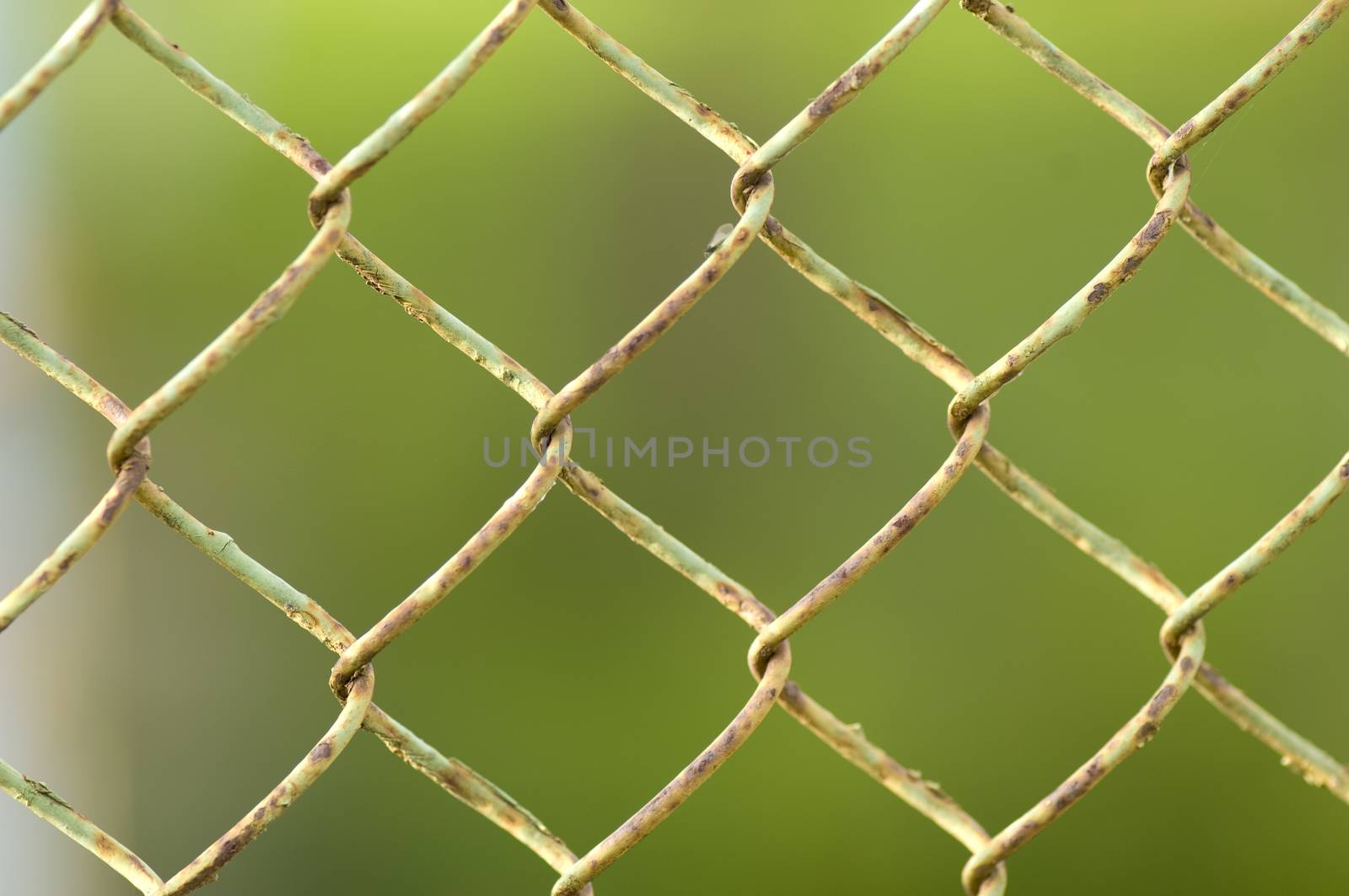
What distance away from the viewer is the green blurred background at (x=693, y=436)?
216 cm

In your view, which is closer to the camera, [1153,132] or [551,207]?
[1153,132]

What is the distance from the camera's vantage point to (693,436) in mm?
2256

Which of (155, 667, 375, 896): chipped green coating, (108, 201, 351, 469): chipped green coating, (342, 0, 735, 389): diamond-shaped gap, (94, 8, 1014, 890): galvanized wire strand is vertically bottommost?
(155, 667, 375, 896): chipped green coating

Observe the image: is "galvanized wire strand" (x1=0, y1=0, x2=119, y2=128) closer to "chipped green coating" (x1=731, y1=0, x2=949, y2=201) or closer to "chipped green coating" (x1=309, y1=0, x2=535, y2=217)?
"chipped green coating" (x1=309, y1=0, x2=535, y2=217)

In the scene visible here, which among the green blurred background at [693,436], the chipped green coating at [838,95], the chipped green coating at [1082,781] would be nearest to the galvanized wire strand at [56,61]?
the chipped green coating at [838,95]

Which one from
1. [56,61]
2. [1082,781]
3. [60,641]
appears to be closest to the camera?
[56,61]

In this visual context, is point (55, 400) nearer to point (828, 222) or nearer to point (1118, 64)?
point (828, 222)

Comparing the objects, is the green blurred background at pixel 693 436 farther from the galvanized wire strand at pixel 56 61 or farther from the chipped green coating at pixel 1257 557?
the galvanized wire strand at pixel 56 61

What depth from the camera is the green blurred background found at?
2.16 m

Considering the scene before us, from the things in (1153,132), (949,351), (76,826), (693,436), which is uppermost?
(693,436)

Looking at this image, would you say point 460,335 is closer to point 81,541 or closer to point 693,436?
point 81,541

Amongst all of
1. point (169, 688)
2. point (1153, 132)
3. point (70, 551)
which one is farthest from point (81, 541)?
point (169, 688)

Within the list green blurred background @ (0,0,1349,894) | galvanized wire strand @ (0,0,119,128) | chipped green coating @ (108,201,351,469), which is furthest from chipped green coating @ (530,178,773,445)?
green blurred background @ (0,0,1349,894)

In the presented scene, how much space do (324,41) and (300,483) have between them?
896mm
